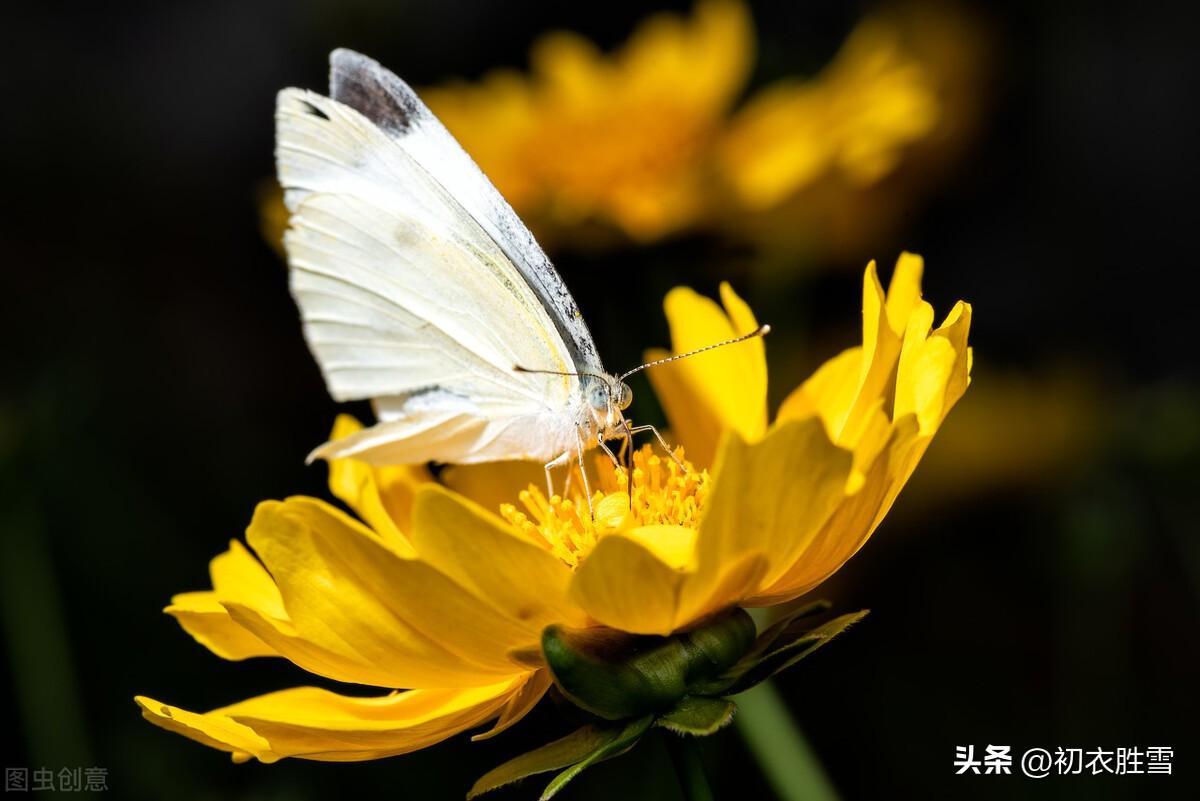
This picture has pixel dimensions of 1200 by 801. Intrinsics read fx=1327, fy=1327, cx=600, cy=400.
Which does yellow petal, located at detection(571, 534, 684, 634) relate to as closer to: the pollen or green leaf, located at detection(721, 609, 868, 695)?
green leaf, located at detection(721, 609, 868, 695)

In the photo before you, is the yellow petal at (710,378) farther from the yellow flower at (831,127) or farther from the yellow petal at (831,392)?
the yellow flower at (831,127)

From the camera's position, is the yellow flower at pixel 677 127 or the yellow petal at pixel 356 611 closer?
the yellow petal at pixel 356 611

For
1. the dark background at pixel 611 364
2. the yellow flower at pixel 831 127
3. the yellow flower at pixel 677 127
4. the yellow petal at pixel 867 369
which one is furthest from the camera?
the yellow flower at pixel 831 127

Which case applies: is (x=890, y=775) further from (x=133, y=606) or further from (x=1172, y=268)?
(x=1172, y=268)

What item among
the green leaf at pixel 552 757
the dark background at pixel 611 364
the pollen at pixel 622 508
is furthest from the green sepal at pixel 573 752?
the dark background at pixel 611 364

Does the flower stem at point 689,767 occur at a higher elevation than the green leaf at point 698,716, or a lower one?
lower

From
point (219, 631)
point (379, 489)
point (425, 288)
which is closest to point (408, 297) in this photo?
point (425, 288)

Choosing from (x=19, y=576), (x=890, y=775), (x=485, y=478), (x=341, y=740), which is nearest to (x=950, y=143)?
(x=890, y=775)

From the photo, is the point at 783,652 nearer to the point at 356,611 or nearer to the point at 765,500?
the point at 765,500
